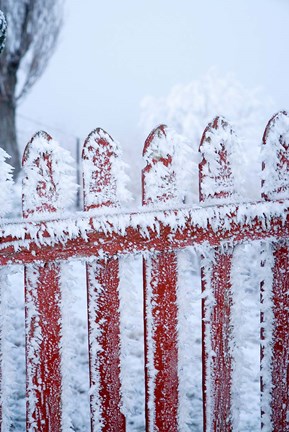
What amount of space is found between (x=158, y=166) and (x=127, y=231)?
26 centimetres

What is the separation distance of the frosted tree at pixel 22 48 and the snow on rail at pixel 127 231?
21.9ft

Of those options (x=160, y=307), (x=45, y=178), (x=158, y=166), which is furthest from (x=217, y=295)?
(x=45, y=178)

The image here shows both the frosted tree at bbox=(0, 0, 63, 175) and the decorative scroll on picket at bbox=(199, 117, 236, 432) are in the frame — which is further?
the frosted tree at bbox=(0, 0, 63, 175)

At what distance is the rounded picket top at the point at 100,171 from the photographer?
133 cm

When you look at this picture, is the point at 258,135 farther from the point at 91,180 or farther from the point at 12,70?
the point at 91,180

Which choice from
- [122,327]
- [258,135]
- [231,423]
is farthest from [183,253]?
[258,135]

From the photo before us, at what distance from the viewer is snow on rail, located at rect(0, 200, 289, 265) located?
49.9 inches

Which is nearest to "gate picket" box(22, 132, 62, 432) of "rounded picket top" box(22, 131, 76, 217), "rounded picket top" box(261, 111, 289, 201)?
"rounded picket top" box(22, 131, 76, 217)

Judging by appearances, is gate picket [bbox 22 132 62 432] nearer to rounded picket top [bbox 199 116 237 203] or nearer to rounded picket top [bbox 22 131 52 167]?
rounded picket top [bbox 22 131 52 167]

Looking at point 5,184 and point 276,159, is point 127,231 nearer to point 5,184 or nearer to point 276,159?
point 5,184

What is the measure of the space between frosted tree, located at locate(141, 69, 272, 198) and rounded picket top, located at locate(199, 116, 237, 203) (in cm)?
1307

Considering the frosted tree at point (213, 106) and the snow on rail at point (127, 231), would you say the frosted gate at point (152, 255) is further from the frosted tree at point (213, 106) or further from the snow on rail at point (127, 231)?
the frosted tree at point (213, 106)

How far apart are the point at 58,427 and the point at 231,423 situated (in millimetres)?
664

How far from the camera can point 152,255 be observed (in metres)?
1.38
